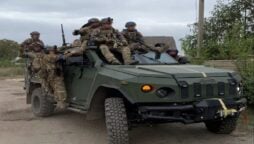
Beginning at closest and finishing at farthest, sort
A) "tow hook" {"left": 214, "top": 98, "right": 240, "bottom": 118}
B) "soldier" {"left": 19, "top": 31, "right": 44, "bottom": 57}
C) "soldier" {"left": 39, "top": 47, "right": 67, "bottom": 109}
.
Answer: "tow hook" {"left": 214, "top": 98, "right": 240, "bottom": 118} < "soldier" {"left": 39, "top": 47, "right": 67, "bottom": 109} < "soldier" {"left": 19, "top": 31, "right": 44, "bottom": 57}

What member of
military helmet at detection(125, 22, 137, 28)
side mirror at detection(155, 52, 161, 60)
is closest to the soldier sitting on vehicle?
side mirror at detection(155, 52, 161, 60)

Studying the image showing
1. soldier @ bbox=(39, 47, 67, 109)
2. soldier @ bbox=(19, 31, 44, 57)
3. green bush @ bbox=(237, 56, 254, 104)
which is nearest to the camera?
soldier @ bbox=(39, 47, 67, 109)

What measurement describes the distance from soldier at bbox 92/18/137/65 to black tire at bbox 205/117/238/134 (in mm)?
1686

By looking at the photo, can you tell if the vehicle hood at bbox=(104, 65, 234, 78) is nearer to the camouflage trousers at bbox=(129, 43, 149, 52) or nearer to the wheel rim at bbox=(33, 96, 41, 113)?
the camouflage trousers at bbox=(129, 43, 149, 52)

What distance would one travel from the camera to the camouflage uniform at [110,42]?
8.67m

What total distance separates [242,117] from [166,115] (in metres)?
3.24

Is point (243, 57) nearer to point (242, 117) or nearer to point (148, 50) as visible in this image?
point (242, 117)

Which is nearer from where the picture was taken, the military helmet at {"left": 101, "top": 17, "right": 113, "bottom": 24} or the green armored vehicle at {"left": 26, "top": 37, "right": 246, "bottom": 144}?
the green armored vehicle at {"left": 26, "top": 37, "right": 246, "bottom": 144}

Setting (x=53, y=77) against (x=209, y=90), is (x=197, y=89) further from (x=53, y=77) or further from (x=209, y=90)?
(x=53, y=77)

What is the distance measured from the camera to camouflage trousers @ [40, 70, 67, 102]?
31.4 ft

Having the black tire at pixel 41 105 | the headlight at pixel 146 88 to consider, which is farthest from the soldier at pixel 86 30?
the headlight at pixel 146 88

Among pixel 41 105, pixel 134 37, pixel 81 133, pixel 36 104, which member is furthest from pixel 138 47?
pixel 36 104

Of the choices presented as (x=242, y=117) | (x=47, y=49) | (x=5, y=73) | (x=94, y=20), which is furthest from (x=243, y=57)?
(x=5, y=73)

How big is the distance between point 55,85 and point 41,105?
1112 mm
